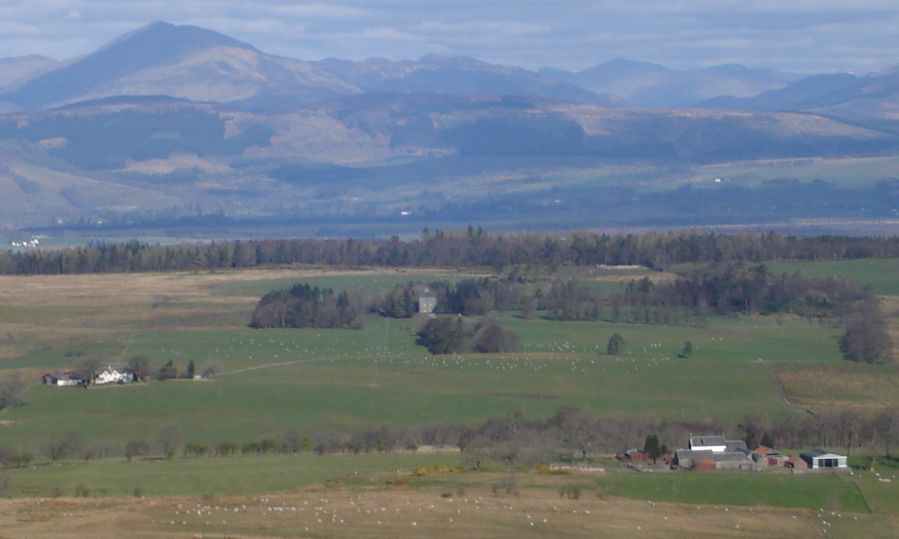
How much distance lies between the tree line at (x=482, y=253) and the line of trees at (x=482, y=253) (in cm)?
5

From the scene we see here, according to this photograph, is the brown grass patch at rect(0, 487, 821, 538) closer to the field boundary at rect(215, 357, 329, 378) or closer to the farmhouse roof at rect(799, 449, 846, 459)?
the farmhouse roof at rect(799, 449, 846, 459)

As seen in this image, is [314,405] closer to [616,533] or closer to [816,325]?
[616,533]

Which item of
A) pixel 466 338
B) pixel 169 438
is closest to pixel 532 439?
pixel 169 438

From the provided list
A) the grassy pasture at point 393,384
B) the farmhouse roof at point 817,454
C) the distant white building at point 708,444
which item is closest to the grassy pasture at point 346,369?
the grassy pasture at point 393,384

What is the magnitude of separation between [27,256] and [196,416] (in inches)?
1991

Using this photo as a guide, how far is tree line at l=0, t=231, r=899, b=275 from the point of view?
9023 cm

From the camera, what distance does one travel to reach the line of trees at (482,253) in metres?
90.2

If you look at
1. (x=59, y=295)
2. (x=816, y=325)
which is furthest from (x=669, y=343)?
(x=59, y=295)

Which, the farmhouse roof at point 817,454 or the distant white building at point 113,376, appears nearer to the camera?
the farmhouse roof at point 817,454

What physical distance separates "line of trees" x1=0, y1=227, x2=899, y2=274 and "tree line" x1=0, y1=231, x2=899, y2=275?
50 millimetres

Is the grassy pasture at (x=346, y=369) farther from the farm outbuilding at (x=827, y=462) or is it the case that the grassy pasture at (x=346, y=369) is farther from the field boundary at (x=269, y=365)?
the farm outbuilding at (x=827, y=462)

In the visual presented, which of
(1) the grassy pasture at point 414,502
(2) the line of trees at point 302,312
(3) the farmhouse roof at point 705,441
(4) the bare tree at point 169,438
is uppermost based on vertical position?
(2) the line of trees at point 302,312

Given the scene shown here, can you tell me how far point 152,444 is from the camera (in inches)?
1679

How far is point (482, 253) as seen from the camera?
9438 centimetres
